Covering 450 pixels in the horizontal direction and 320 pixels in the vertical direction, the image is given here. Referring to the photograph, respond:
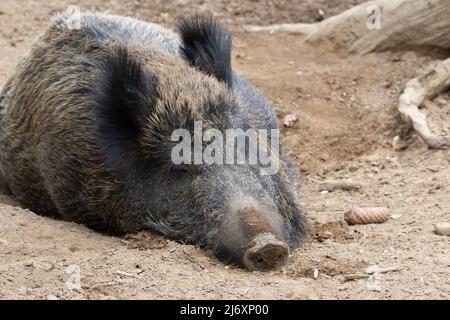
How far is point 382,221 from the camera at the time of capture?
273 inches

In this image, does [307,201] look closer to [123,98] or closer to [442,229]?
[442,229]

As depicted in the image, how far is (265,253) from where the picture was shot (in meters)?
5.32

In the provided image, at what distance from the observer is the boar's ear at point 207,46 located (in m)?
6.92

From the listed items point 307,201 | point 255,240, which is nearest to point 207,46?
point 307,201

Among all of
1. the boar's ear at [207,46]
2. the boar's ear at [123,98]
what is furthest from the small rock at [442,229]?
the boar's ear at [123,98]

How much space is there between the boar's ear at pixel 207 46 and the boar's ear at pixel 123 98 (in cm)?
56

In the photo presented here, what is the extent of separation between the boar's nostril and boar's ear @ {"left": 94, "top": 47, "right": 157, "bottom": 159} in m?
1.64

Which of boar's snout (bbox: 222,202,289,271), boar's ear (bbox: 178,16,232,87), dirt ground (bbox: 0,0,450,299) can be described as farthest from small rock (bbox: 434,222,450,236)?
boar's ear (bbox: 178,16,232,87)

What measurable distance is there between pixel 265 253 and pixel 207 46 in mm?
2342

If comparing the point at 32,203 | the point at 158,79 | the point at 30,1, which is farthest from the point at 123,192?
the point at 30,1

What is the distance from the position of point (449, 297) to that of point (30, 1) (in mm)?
10696

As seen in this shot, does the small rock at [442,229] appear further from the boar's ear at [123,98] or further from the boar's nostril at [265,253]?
the boar's ear at [123,98]

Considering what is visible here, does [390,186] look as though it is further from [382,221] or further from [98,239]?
[98,239]

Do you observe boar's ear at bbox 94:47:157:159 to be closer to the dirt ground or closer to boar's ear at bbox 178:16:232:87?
boar's ear at bbox 178:16:232:87
